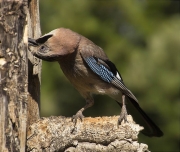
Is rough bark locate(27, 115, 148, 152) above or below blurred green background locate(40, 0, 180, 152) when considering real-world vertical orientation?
above

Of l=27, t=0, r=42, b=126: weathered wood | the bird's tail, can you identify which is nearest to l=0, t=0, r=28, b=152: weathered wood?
l=27, t=0, r=42, b=126: weathered wood

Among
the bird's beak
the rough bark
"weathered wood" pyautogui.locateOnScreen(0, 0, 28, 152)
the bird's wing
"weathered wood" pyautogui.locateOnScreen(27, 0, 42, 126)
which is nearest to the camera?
"weathered wood" pyautogui.locateOnScreen(0, 0, 28, 152)

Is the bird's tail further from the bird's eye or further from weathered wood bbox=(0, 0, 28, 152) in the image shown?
weathered wood bbox=(0, 0, 28, 152)

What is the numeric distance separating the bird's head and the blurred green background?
11.0ft

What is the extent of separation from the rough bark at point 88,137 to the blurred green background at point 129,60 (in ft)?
12.6

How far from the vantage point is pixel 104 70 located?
22.8 feet

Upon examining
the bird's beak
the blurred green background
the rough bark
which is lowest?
the blurred green background

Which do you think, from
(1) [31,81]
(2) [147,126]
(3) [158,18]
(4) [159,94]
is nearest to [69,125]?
(1) [31,81]

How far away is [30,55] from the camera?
600 cm

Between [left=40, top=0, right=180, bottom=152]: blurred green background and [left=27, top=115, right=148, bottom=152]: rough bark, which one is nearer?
[left=27, top=115, right=148, bottom=152]: rough bark

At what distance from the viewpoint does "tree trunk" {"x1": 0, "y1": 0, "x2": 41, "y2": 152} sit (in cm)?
504

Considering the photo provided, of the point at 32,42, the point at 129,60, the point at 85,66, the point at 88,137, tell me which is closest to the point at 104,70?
the point at 85,66

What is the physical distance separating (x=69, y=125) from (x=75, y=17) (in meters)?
4.64

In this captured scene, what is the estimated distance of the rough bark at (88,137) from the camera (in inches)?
219
